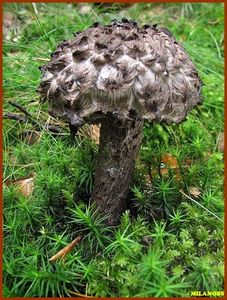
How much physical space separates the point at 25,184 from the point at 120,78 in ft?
4.11

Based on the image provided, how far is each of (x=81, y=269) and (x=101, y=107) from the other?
0.91 meters

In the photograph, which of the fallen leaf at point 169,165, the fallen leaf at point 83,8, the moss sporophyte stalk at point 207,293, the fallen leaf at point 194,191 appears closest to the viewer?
the moss sporophyte stalk at point 207,293

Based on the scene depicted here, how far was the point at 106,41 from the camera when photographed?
2.01m

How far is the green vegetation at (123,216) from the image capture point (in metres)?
2.19

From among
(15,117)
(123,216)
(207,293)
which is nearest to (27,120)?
(15,117)

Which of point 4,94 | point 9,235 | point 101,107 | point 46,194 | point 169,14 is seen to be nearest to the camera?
point 101,107

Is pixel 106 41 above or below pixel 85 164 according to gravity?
above

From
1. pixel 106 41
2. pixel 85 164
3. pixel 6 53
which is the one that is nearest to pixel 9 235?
pixel 85 164

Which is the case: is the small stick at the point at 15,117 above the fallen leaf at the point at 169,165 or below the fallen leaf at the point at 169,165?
above

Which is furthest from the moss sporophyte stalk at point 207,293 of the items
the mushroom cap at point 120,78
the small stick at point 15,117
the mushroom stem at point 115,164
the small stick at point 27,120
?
the small stick at point 15,117

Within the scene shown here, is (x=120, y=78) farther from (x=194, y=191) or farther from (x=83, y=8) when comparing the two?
(x=83, y=8)

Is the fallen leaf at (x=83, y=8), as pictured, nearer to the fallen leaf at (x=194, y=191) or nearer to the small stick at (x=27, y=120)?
the small stick at (x=27, y=120)

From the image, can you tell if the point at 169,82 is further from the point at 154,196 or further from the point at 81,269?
the point at 81,269

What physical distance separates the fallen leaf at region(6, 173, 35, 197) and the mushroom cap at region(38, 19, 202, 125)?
870mm
